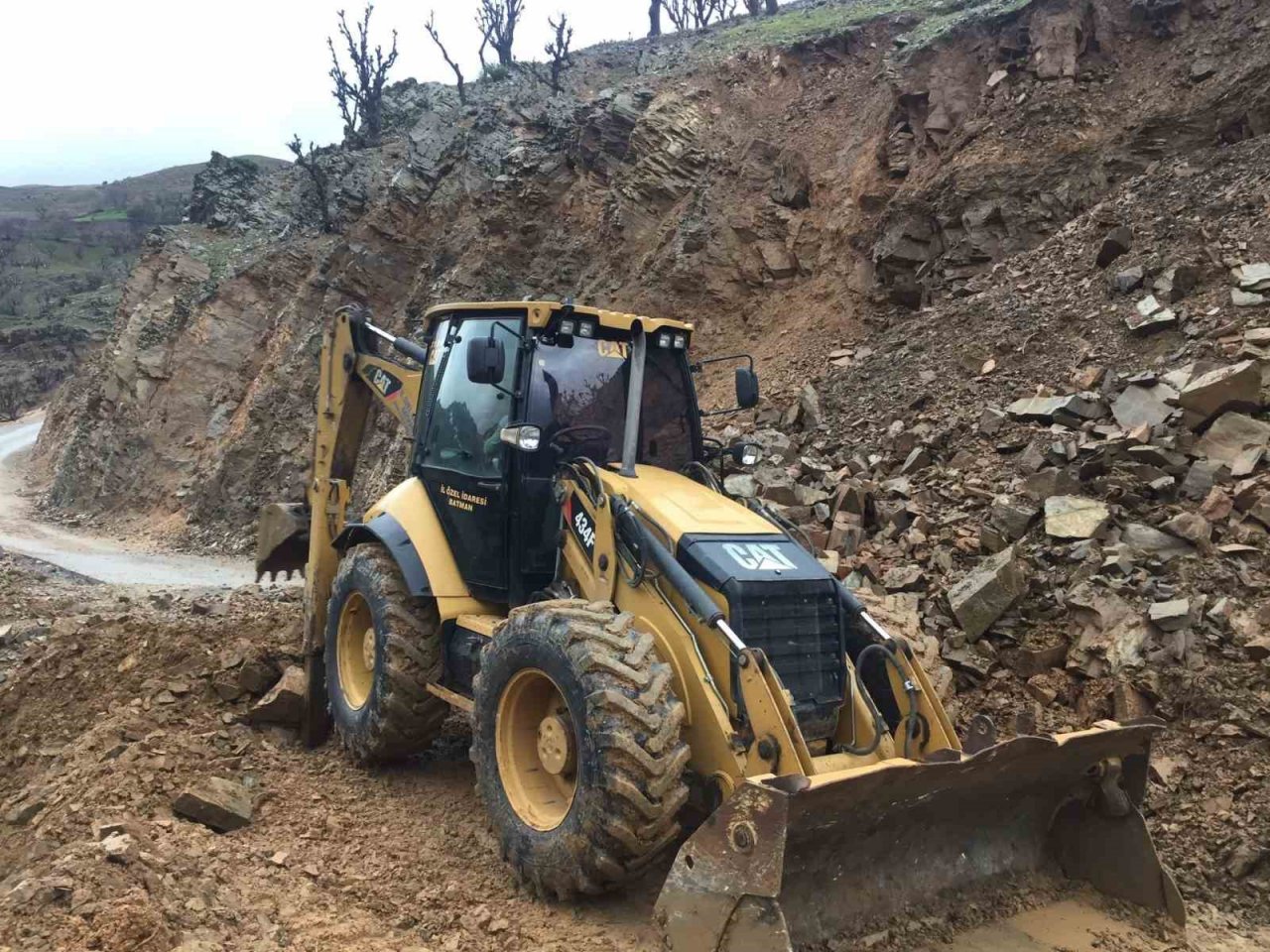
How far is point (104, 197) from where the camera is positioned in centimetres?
9425

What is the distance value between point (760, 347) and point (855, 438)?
5155 millimetres

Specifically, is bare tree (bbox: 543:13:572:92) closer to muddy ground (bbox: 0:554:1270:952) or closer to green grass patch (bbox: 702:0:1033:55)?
green grass patch (bbox: 702:0:1033:55)

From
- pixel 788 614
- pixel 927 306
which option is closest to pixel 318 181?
pixel 927 306

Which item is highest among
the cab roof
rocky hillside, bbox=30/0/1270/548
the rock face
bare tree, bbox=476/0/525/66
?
bare tree, bbox=476/0/525/66

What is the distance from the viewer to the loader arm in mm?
6328

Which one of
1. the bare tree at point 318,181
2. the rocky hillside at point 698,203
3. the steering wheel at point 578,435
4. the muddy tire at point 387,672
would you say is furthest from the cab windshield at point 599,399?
the bare tree at point 318,181

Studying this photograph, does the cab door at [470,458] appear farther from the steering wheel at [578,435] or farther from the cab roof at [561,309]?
the steering wheel at [578,435]

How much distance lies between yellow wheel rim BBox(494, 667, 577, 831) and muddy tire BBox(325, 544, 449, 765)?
1.07 metres

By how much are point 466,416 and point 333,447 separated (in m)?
1.65

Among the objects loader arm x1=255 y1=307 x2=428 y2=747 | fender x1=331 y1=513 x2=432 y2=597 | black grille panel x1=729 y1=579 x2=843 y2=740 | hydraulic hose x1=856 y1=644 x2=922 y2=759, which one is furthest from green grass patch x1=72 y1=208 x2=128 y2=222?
hydraulic hose x1=856 y1=644 x2=922 y2=759

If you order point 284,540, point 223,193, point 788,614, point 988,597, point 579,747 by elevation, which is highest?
point 223,193

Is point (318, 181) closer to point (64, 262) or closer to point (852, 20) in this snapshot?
point (852, 20)

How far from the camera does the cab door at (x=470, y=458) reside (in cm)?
517

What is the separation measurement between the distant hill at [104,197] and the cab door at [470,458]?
258 feet
